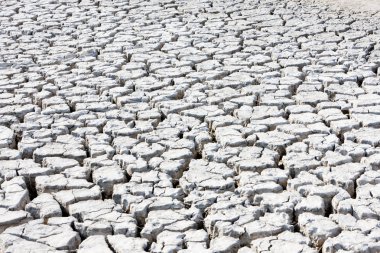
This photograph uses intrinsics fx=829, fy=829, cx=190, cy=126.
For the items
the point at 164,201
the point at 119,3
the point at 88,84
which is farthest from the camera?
the point at 119,3

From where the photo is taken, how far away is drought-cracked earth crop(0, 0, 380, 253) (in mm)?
3244

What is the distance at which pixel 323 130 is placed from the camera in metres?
4.21

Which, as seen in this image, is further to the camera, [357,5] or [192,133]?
[357,5]

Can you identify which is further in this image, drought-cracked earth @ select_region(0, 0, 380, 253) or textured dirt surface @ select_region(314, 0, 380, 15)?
textured dirt surface @ select_region(314, 0, 380, 15)

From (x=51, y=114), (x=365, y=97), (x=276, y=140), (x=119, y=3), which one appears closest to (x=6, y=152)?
(x=51, y=114)

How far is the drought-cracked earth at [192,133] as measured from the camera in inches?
128

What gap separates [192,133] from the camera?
13.8 feet

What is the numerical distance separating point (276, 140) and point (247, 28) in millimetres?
2394

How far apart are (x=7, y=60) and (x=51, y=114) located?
126 centimetres

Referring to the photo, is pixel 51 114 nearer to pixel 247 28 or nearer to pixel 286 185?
pixel 286 185

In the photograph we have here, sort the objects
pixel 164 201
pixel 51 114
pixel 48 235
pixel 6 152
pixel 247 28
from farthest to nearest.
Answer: pixel 247 28 < pixel 51 114 < pixel 6 152 < pixel 164 201 < pixel 48 235

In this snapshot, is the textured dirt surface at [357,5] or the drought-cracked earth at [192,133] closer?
the drought-cracked earth at [192,133]

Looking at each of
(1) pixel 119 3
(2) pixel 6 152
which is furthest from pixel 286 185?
(1) pixel 119 3

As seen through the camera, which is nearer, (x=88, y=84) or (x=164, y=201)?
(x=164, y=201)
